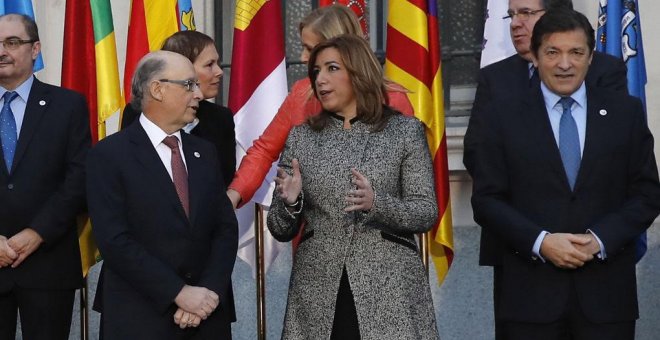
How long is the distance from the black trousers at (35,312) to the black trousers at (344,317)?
4.90ft

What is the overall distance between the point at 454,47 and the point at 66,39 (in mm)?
2248

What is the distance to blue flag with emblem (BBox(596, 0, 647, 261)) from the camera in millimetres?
6133

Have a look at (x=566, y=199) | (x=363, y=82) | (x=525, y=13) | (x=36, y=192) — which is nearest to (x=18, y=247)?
(x=36, y=192)

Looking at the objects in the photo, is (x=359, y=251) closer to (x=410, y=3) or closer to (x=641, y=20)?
(x=410, y=3)

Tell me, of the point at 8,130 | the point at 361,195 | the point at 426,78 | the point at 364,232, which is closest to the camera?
the point at 361,195

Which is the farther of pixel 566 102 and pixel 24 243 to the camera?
pixel 24 243

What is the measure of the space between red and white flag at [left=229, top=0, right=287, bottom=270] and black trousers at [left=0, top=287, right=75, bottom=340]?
4.10 feet

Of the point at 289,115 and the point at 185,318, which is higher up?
the point at 289,115

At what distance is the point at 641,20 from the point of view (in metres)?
6.88

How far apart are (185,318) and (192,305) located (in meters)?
0.06

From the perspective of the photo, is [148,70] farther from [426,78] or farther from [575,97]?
[426,78]

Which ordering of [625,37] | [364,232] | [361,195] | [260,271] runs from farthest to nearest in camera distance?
[260,271] < [625,37] < [364,232] < [361,195]

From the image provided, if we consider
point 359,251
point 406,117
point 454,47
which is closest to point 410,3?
point 454,47

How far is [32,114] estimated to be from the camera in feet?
18.2
